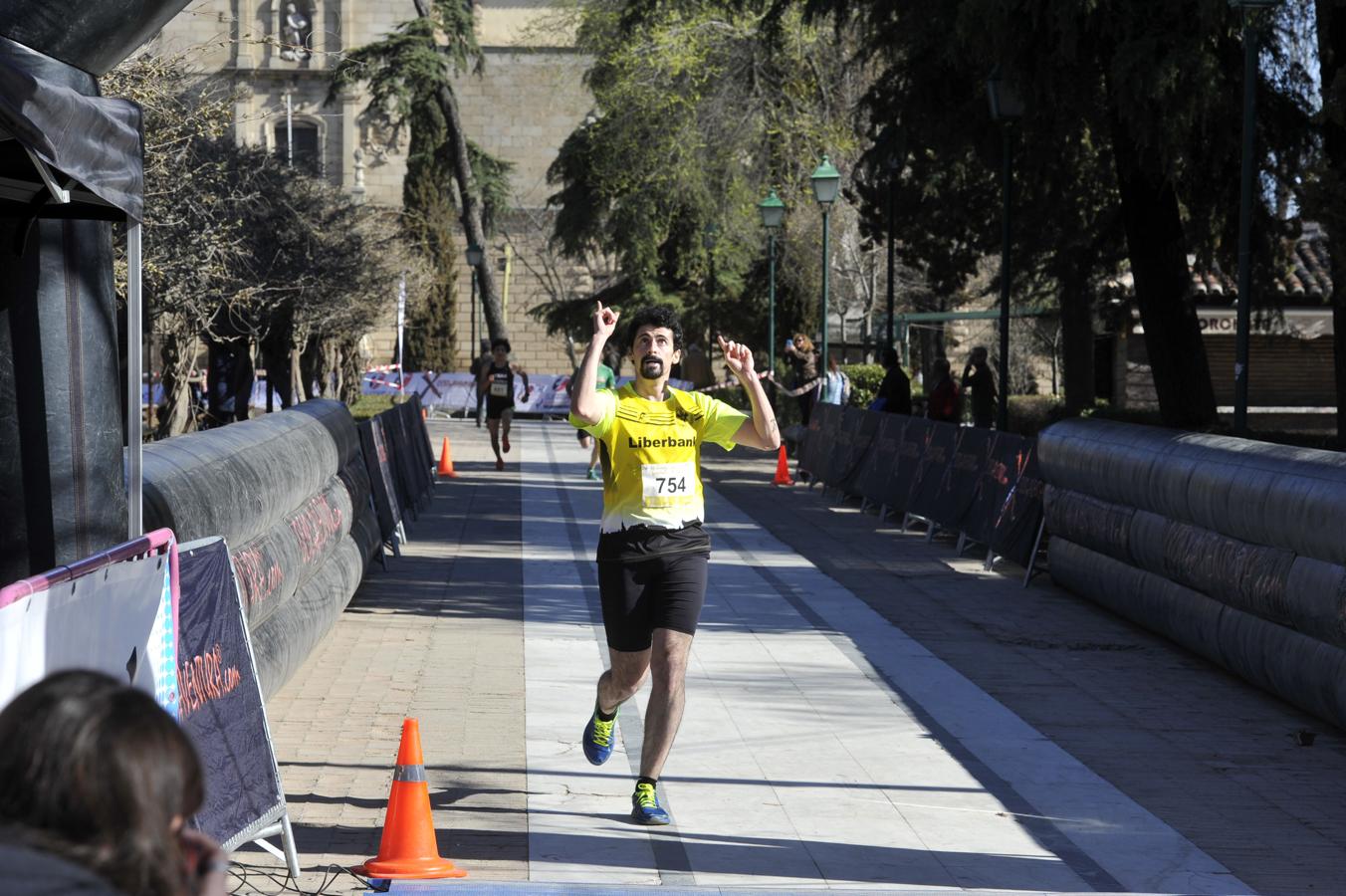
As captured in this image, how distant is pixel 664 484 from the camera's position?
6.73 metres

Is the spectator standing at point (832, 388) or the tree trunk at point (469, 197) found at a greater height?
the tree trunk at point (469, 197)

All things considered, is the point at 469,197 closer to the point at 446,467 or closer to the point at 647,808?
the point at 446,467

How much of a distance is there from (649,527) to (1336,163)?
433 inches

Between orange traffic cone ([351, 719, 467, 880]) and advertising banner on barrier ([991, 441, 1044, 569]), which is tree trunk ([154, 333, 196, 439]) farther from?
orange traffic cone ([351, 719, 467, 880])

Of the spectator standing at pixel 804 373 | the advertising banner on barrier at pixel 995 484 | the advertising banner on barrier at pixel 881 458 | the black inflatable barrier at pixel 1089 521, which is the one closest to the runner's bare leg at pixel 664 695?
the black inflatable barrier at pixel 1089 521

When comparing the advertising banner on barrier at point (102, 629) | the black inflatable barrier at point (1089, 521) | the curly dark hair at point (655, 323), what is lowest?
the black inflatable barrier at point (1089, 521)

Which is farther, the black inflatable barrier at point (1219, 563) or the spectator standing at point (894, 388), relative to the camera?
the spectator standing at point (894, 388)

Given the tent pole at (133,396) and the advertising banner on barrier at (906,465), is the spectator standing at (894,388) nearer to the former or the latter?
the advertising banner on barrier at (906,465)

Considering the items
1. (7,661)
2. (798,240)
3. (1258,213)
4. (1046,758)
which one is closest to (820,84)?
(798,240)

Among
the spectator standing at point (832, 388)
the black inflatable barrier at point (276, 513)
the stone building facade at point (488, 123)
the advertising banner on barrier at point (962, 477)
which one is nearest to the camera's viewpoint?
the black inflatable barrier at point (276, 513)

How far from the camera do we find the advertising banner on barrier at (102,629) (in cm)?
400

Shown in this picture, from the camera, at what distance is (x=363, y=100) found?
238ft

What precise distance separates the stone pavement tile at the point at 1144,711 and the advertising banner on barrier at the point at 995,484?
381 millimetres

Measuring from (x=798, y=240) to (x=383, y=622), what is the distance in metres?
31.1
